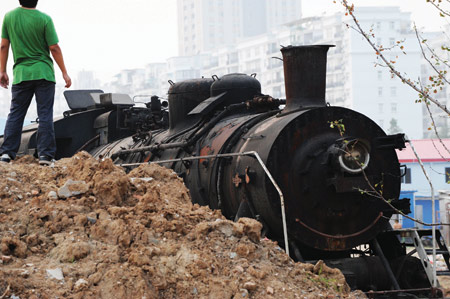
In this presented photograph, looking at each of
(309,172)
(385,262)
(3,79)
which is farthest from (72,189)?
(385,262)

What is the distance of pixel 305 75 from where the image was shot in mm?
9422

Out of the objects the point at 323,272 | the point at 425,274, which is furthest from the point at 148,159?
the point at 323,272

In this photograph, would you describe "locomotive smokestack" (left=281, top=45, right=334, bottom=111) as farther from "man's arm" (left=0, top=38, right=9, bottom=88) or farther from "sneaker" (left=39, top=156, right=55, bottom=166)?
"man's arm" (left=0, top=38, right=9, bottom=88)

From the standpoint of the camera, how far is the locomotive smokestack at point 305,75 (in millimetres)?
9305

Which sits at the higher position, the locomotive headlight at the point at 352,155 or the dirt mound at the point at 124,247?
the locomotive headlight at the point at 352,155

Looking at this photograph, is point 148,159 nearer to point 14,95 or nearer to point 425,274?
point 14,95

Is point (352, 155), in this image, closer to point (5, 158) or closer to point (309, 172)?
point (309, 172)

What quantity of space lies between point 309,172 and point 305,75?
59.9 inches

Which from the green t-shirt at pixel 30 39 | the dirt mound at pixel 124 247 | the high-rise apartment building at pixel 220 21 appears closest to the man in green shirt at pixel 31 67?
the green t-shirt at pixel 30 39

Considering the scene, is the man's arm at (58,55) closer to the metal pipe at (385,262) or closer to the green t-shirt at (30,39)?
the green t-shirt at (30,39)

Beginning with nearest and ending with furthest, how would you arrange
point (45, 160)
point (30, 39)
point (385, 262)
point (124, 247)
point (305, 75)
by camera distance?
point (124, 247)
point (45, 160)
point (30, 39)
point (385, 262)
point (305, 75)

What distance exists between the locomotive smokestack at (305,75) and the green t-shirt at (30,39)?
2999 mm

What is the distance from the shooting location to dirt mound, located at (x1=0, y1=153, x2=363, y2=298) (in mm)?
5355

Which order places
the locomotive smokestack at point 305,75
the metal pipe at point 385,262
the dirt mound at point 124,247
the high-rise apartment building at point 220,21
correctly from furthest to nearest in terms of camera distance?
the high-rise apartment building at point 220,21, the locomotive smokestack at point 305,75, the metal pipe at point 385,262, the dirt mound at point 124,247
